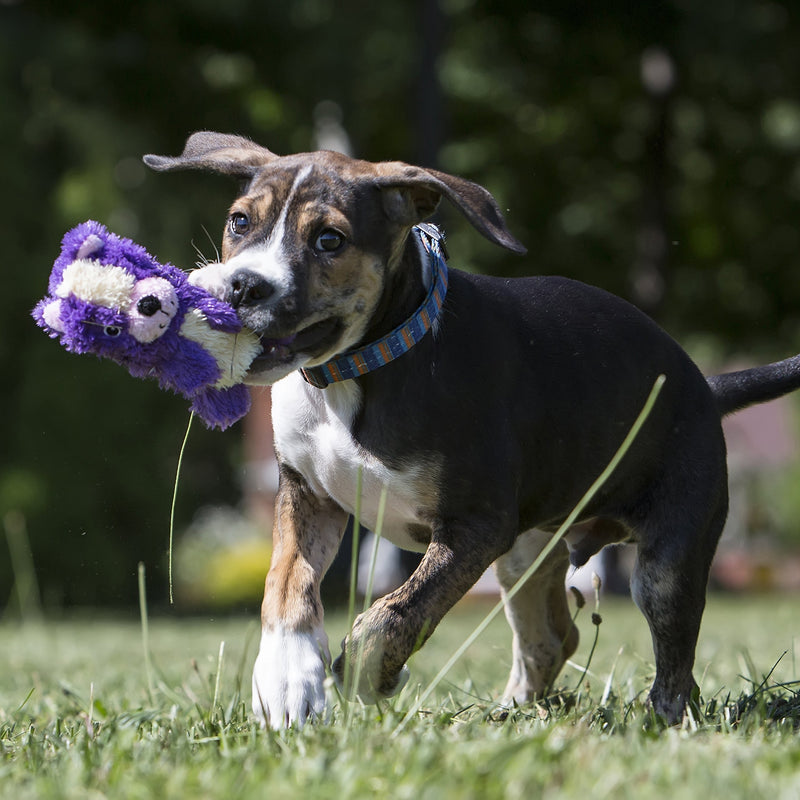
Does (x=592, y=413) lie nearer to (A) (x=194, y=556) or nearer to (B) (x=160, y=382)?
(B) (x=160, y=382)

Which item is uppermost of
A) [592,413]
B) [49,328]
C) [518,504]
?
[49,328]

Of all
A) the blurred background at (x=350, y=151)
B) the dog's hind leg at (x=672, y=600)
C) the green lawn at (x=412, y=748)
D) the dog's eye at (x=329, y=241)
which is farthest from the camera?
the blurred background at (x=350, y=151)

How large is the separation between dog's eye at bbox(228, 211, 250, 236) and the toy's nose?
444mm

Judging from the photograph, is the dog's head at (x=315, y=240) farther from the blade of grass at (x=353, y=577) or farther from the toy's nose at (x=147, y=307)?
the blade of grass at (x=353, y=577)

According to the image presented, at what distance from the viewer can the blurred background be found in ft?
48.2

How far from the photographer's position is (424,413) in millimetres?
3816

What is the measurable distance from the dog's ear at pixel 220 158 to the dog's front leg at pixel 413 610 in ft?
4.28

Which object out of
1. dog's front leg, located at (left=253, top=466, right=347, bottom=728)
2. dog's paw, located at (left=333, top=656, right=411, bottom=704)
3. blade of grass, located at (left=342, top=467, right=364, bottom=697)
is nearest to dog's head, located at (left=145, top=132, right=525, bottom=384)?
blade of grass, located at (left=342, top=467, right=364, bottom=697)

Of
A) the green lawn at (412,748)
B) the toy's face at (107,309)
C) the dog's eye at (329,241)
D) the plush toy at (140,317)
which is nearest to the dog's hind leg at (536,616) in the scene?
the green lawn at (412,748)

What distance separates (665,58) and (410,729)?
1581cm

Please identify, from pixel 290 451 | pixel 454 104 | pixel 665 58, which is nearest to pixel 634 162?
pixel 665 58

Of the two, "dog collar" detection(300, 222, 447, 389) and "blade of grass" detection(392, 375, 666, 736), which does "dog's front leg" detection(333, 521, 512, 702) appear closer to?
"blade of grass" detection(392, 375, 666, 736)

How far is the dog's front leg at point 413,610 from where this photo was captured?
3561 millimetres

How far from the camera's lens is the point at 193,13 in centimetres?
1434
